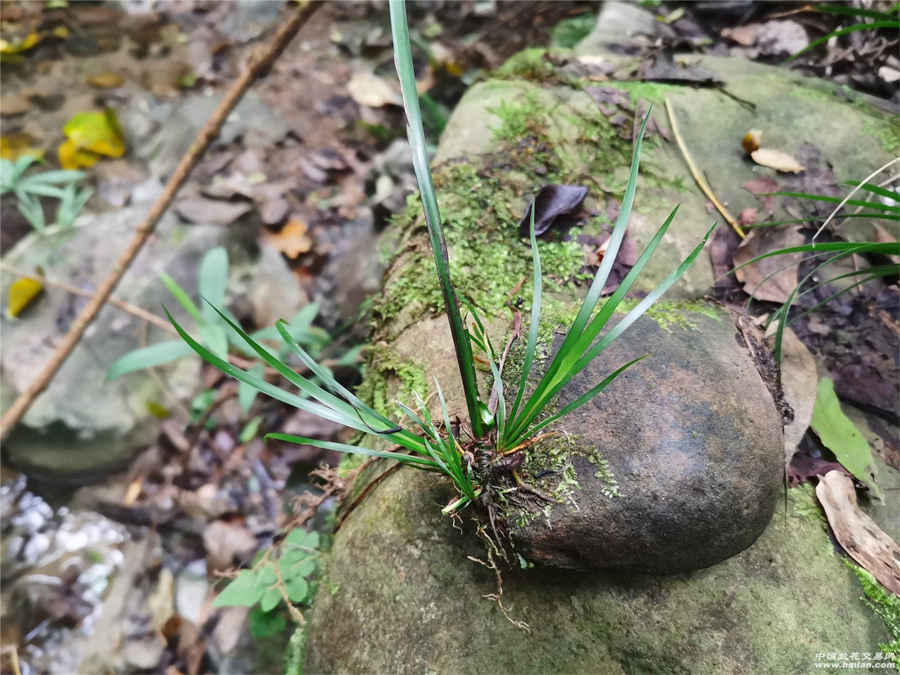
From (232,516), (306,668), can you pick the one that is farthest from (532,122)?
(232,516)

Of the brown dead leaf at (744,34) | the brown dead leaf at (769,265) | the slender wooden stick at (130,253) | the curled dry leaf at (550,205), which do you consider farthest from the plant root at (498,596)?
the brown dead leaf at (744,34)

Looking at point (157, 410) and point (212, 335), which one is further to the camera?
point (157, 410)

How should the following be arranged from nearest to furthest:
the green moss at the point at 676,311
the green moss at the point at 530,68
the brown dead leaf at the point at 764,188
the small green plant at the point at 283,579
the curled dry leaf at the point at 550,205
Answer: the green moss at the point at 676,311 < the small green plant at the point at 283,579 < the curled dry leaf at the point at 550,205 < the brown dead leaf at the point at 764,188 < the green moss at the point at 530,68

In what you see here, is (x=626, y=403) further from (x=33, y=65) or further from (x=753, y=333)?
(x=33, y=65)

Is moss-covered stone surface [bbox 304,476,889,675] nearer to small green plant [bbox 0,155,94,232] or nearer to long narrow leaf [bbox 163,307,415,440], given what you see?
long narrow leaf [bbox 163,307,415,440]

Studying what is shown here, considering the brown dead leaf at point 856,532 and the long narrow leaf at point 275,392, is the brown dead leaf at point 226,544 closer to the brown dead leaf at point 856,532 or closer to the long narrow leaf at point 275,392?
the long narrow leaf at point 275,392

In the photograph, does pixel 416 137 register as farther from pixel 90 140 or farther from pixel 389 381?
pixel 90 140

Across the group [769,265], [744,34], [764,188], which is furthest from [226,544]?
[744,34]

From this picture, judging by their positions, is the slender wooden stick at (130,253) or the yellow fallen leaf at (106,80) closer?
the slender wooden stick at (130,253)

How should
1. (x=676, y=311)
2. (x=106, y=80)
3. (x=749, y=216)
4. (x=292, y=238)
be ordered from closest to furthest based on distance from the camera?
(x=676, y=311), (x=749, y=216), (x=292, y=238), (x=106, y=80)
